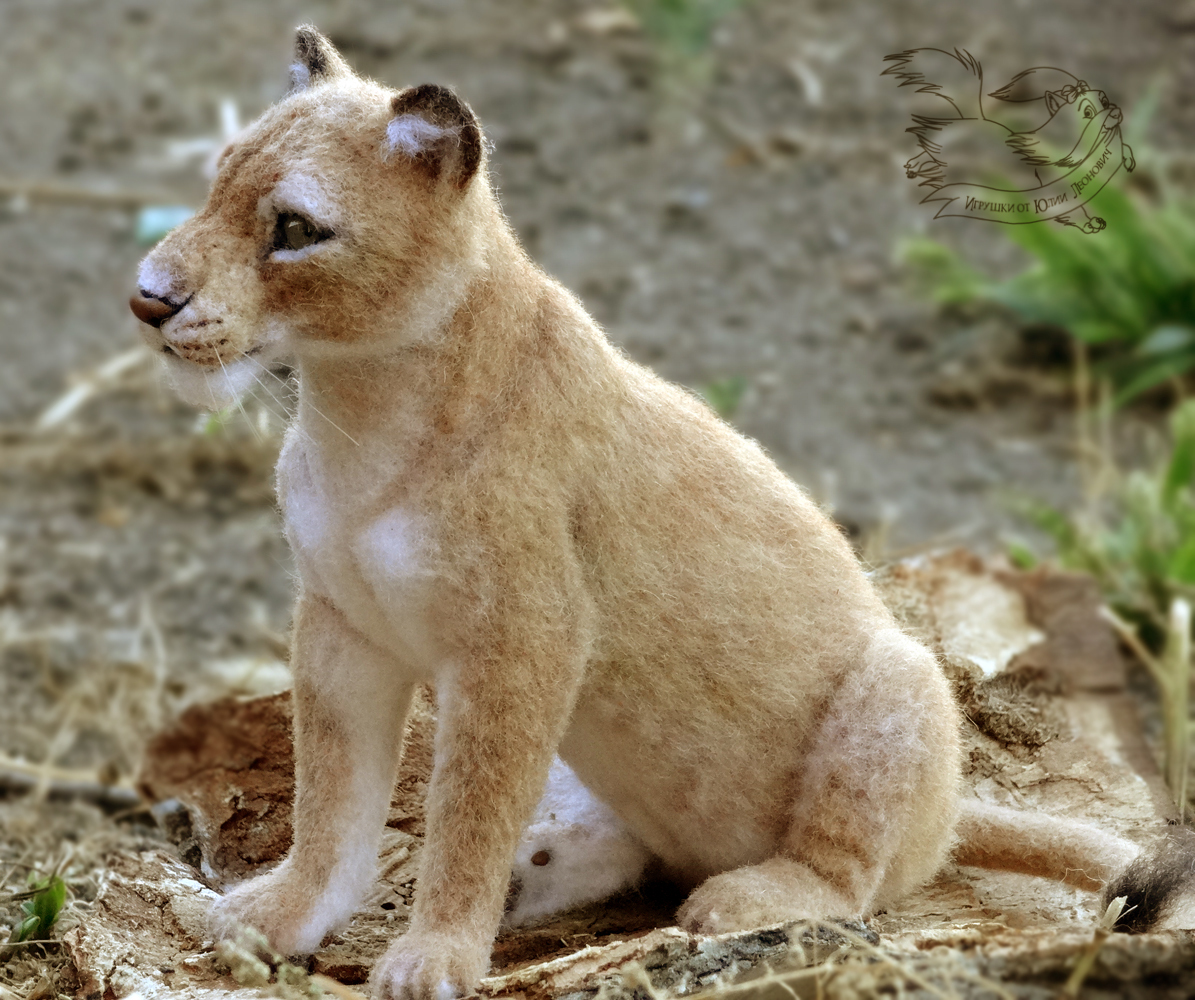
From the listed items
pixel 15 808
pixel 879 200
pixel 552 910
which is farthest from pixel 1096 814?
pixel 879 200

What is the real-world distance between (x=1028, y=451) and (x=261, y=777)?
4.01 m

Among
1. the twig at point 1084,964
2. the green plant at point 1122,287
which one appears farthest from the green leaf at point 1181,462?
the twig at point 1084,964

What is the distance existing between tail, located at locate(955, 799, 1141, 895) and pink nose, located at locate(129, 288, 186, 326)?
5.93ft

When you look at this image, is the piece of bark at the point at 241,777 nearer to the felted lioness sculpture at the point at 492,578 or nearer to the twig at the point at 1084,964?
the felted lioness sculpture at the point at 492,578

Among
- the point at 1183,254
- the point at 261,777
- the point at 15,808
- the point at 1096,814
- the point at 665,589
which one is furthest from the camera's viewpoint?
the point at 1183,254

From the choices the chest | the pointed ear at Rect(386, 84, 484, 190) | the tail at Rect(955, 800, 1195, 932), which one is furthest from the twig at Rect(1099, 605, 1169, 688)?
the pointed ear at Rect(386, 84, 484, 190)

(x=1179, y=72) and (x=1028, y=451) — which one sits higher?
(x=1179, y=72)

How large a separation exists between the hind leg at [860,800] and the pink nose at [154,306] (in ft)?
4.33

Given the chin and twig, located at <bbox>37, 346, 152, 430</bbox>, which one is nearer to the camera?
the chin

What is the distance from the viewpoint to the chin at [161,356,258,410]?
239 cm

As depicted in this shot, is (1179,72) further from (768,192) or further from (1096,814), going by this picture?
(1096,814)

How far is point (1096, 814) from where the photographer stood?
3.43m

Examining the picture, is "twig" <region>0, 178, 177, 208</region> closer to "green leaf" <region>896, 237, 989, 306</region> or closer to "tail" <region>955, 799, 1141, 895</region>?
"green leaf" <region>896, 237, 989, 306</region>

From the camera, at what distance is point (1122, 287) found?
650 centimetres
